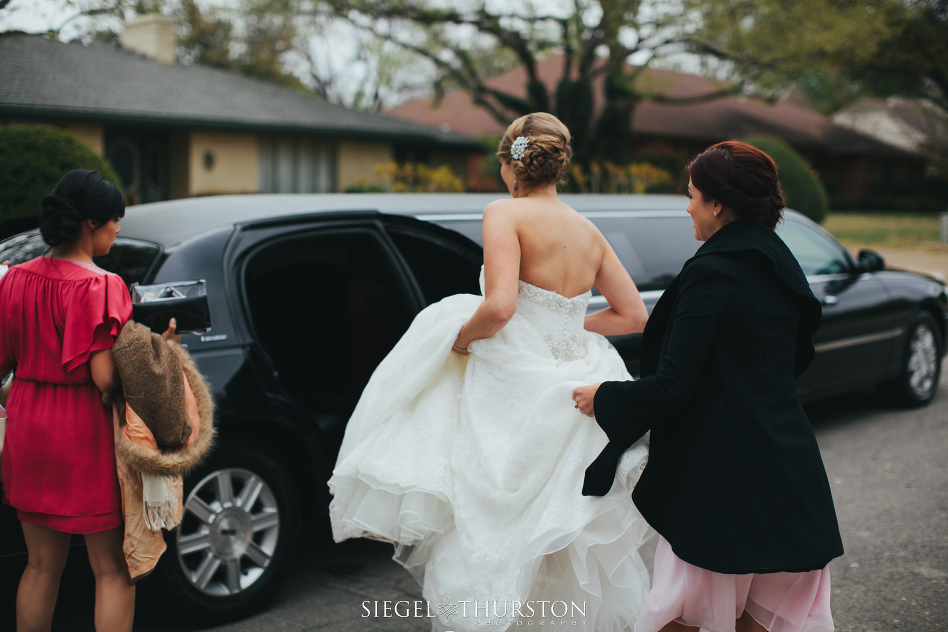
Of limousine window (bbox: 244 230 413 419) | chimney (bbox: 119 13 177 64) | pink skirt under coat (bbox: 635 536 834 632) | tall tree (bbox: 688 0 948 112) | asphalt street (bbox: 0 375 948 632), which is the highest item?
tall tree (bbox: 688 0 948 112)

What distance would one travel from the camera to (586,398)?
99.2 inches

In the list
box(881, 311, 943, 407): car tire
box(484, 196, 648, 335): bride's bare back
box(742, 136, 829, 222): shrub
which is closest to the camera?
box(484, 196, 648, 335): bride's bare back

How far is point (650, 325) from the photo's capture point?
2443 millimetres

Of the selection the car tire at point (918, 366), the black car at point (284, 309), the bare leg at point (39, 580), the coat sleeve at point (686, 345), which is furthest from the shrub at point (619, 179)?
the bare leg at point (39, 580)

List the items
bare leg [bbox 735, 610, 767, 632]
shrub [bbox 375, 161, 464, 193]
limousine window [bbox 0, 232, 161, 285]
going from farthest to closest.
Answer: shrub [bbox 375, 161, 464, 193], limousine window [bbox 0, 232, 161, 285], bare leg [bbox 735, 610, 767, 632]

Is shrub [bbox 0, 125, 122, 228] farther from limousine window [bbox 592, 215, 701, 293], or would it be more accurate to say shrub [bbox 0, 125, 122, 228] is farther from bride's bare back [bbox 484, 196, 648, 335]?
bride's bare back [bbox 484, 196, 648, 335]

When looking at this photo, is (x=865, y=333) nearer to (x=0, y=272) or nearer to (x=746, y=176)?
(x=746, y=176)

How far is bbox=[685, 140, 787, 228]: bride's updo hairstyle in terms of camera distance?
2209 mm

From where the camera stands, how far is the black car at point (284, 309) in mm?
3342

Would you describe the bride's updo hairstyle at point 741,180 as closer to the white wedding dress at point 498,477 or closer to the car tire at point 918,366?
the white wedding dress at point 498,477

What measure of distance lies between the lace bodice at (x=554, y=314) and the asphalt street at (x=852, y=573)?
1453mm

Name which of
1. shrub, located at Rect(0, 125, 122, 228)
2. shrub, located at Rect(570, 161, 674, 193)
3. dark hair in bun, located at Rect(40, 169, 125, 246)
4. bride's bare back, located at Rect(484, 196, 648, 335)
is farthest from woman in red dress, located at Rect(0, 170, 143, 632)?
shrub, located at Rect(570, 161, 674, 193)

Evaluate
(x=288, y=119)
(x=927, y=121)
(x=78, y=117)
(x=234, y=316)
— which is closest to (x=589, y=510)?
(x=234, y=316)

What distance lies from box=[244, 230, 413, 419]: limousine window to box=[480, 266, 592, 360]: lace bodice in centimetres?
116
